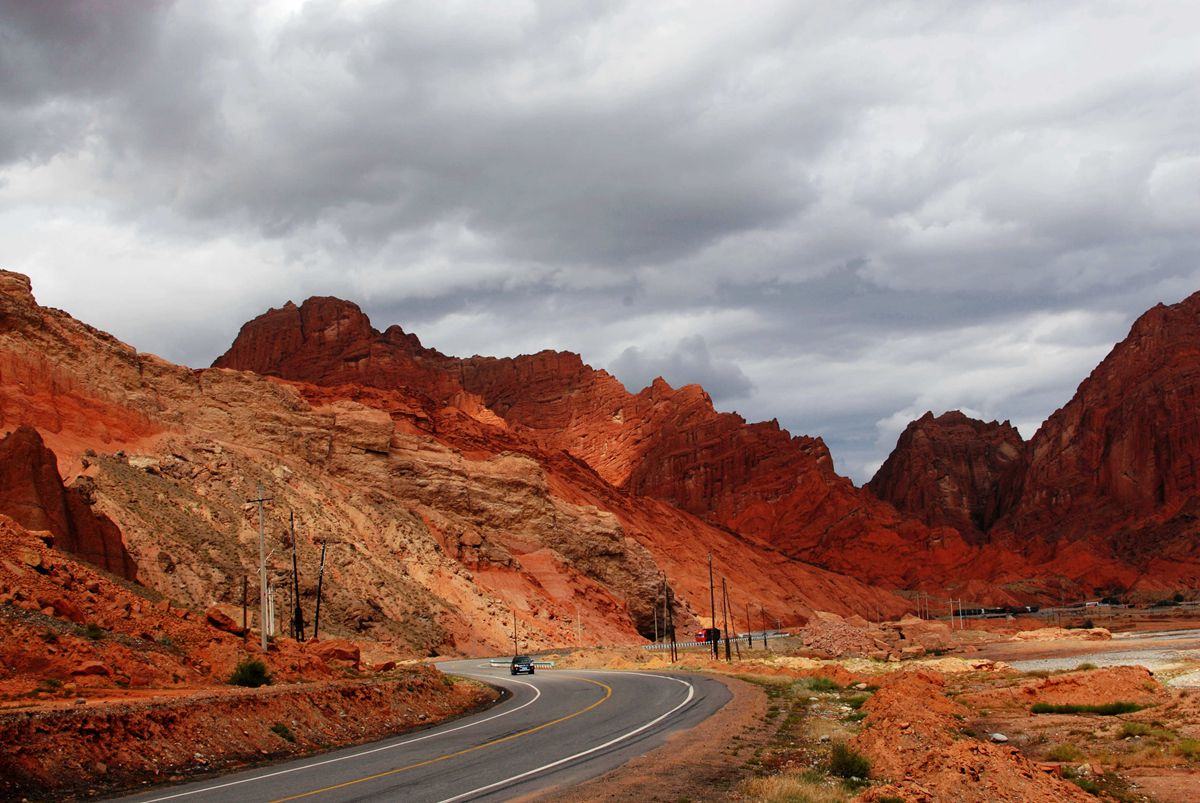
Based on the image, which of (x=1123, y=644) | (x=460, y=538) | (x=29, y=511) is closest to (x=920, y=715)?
(x=29, y=511)

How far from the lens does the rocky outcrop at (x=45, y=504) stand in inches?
1737

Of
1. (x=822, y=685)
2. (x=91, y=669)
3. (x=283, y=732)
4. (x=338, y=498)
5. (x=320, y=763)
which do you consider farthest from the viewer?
(x=338, y=498)

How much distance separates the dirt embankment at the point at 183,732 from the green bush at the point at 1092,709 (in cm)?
1643

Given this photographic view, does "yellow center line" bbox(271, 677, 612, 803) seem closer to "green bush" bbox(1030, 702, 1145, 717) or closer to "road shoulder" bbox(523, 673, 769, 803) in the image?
"road shoulder" bbox(523, 673, 769, 803)

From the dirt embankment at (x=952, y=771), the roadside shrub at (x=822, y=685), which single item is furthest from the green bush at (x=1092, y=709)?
the dirt embankment at (x=952, y=771)

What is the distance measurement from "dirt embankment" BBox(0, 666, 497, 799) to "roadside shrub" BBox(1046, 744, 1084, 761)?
14983 mm

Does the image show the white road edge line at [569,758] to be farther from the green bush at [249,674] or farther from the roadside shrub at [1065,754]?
the green bush at [249,674]

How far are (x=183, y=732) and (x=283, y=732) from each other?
2.77 m

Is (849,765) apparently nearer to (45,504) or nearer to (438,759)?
(438,759)

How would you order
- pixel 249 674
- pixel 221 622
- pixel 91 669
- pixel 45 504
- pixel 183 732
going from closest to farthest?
pixel 183 732 → pixel 91 669 → pixel 249 674 → pixel 221 622 → pixel 45 504

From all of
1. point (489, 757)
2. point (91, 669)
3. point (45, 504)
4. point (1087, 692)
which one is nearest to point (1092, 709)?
point (1087, 692)

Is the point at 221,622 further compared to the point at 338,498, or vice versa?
the point at 338,498

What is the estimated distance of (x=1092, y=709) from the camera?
28.1m

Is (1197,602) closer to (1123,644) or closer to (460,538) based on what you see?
(1123,644)
